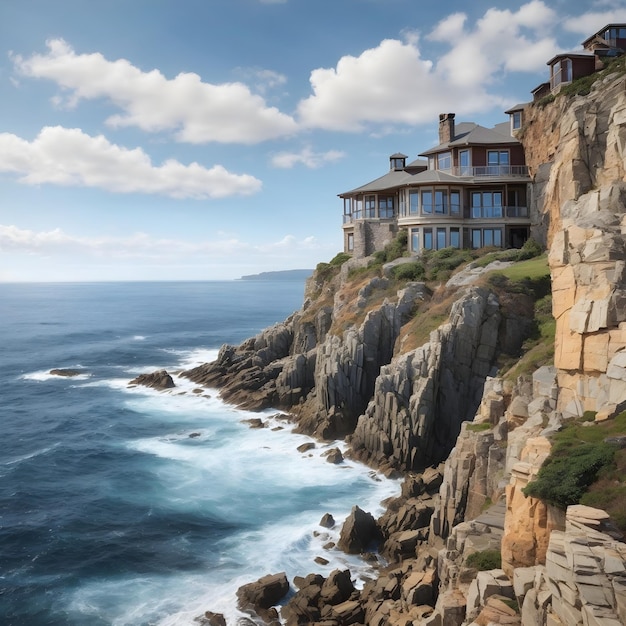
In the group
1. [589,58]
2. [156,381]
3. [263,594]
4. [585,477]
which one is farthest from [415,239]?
[585,477]

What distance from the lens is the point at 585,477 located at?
17.3 m

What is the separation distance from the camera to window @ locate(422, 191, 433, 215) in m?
62.8

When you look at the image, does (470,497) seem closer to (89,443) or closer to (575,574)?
(575,574)

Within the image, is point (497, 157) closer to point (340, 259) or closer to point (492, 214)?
point (492, 214)

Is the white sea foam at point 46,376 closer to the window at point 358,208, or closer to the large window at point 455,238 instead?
the window at point 358,208

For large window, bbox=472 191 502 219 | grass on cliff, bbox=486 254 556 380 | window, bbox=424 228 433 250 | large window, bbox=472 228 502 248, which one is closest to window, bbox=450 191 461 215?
large window, bbox=472 191 502 219

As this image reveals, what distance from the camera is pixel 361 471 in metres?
40.8

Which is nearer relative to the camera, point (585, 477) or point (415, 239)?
point (585, 477)

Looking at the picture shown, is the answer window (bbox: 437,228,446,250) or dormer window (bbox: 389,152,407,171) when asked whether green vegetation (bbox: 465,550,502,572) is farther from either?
dormer window (bbox: 389,152,407,171)

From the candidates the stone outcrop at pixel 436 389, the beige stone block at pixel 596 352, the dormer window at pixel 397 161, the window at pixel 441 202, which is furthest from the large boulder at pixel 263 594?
the dormer window at pixel 397 161

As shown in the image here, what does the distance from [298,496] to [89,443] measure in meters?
21.9

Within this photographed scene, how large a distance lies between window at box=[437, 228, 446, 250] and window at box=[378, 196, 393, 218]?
30.9 ft

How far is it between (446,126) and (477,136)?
4.74 metres

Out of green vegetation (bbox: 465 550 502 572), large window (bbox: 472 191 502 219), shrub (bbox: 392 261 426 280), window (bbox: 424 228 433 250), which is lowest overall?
green vegetation (bbox: 465 550 502 572)
